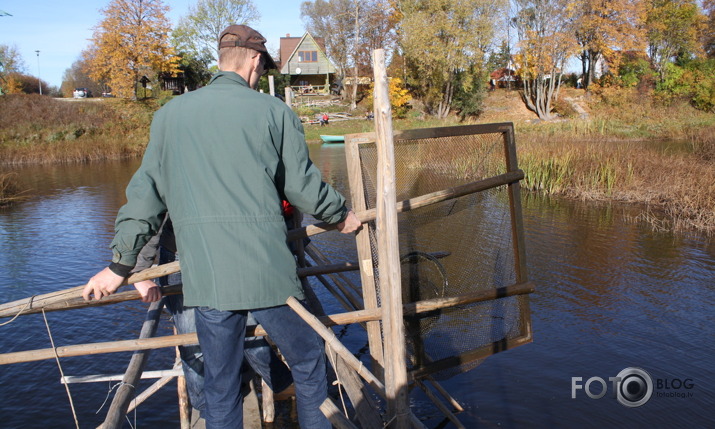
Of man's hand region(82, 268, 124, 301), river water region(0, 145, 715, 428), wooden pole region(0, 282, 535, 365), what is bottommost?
river water region(0, 145, 715, 428)

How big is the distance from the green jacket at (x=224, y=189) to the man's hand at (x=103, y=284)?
0.58 feet

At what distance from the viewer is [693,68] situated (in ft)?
136

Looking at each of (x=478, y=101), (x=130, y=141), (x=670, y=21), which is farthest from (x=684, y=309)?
(x=670, y=21)

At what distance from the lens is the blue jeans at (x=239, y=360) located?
2.64 metres

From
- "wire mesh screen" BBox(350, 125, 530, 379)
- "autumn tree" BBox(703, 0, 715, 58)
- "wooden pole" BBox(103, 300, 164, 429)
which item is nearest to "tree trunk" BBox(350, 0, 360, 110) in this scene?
"autumn tree" BBox(703, 0, 715, 58)

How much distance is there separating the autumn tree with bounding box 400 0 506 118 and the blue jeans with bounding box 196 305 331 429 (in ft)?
134

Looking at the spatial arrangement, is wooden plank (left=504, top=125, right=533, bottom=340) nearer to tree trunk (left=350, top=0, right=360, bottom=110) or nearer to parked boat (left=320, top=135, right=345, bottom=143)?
parked boat (left=320, top=135, right=345, bottom=143)

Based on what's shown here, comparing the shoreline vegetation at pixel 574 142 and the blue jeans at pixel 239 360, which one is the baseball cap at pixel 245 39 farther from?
the shoreline vegetation at pixel 574 142

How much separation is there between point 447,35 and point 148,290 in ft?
139

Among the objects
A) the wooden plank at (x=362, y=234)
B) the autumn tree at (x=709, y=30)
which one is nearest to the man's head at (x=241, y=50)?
the wooden plank at (x=362, y=234)

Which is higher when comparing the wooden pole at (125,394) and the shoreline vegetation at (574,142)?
the shoreline vegetation at (574,142)

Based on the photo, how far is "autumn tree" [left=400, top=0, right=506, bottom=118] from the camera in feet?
135

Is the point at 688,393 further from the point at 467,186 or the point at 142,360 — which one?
the point at 142,360

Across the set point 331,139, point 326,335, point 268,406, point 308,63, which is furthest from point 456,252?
point 308,63
